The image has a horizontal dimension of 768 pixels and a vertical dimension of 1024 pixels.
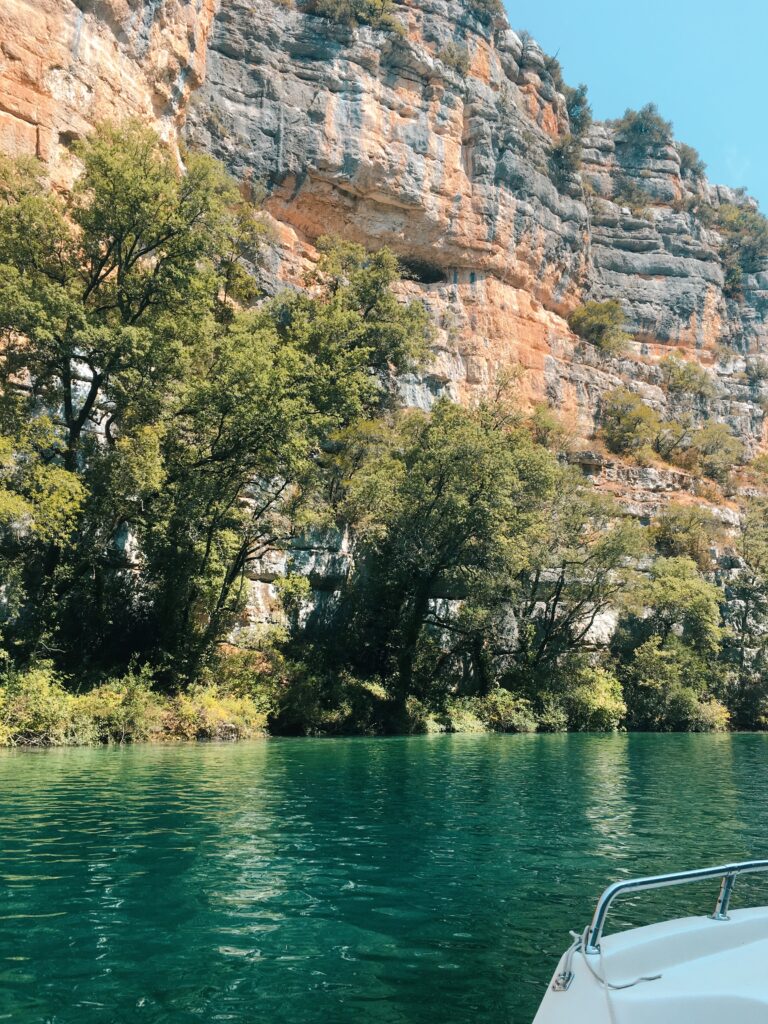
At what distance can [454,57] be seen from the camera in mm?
53250

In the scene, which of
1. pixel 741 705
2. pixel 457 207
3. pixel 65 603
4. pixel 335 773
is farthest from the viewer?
pixel 457 207

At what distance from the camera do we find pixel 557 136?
213 ft

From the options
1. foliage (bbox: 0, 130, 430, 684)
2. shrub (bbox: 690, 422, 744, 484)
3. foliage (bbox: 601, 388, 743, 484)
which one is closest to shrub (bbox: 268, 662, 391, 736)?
foliage (bbox: 0, 130, 430, 684)

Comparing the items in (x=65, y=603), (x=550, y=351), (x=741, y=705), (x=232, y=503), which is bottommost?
(x=741, y=705)

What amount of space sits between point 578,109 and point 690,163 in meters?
16.0

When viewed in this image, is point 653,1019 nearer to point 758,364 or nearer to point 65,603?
point 65,603

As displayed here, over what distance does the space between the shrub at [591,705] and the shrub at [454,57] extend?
41142 millimetres

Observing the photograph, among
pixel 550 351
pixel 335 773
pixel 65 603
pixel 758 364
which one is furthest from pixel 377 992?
pixel 758 364

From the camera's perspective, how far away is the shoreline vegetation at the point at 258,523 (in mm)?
23172

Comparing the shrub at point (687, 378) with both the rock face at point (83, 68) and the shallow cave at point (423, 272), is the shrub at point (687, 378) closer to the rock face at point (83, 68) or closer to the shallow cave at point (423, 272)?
the shallow cave at point (423, 272)

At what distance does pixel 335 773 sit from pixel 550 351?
1820 inches

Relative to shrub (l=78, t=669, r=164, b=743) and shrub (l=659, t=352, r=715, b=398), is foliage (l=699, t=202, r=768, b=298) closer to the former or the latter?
shrub (l=659, t=352, r=715, b=398)

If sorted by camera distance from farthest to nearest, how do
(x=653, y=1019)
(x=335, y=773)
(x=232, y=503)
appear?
(x=232, y=503)
(x=335, y=773)
(x=653, y=1019)

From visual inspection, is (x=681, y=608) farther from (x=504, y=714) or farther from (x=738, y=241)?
(x=738, y=241)
